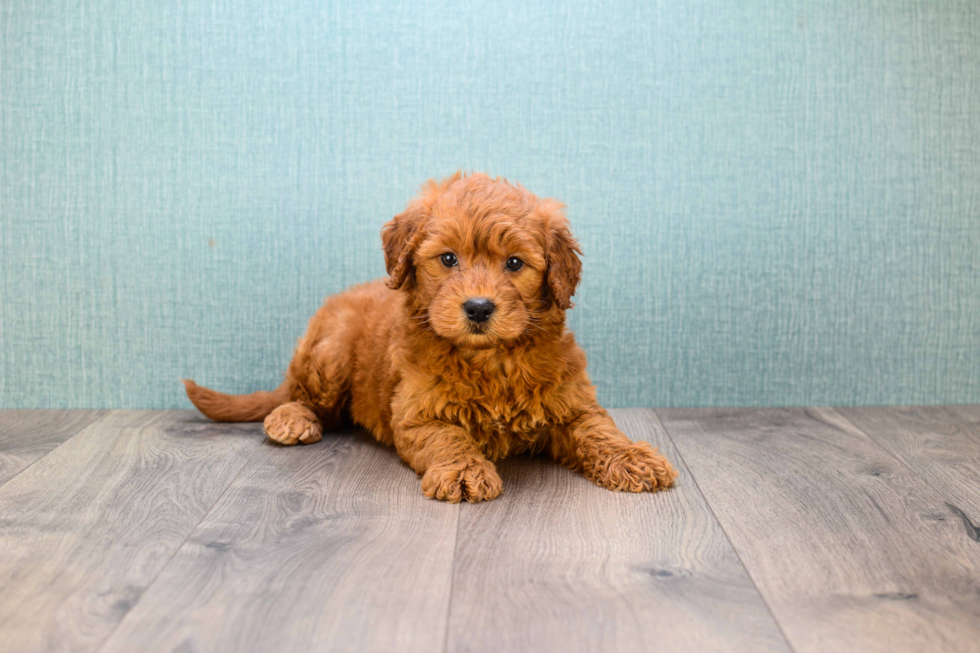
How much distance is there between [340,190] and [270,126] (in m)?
0.37

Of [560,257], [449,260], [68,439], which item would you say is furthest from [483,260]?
[68,439]

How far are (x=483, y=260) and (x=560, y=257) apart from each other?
243 mm

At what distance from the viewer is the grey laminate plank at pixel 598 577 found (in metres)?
1.52

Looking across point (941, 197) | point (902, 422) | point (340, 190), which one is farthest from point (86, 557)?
point (941, 197)

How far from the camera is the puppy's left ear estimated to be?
2.38 m

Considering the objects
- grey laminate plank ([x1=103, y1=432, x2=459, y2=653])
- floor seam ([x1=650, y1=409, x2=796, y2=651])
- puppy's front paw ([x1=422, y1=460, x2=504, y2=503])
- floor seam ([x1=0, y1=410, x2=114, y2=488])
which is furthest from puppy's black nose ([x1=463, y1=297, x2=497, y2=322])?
floor seam ([x1=0, y1=410, x2=114, y2=488])

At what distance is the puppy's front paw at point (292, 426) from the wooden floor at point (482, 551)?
0.14 ft

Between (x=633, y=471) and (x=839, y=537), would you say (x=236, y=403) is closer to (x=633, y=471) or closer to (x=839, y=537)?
(x=633, y=471)

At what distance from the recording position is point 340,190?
3.28 metres

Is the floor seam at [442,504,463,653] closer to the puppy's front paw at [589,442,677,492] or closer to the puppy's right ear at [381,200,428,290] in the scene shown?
the puppy's front paw at [589,442,677,492]

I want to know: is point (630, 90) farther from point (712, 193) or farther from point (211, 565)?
point (211, 565)

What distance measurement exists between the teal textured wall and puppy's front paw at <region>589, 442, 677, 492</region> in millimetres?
1020

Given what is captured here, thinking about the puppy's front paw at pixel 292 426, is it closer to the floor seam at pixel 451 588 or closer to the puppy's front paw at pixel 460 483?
the puppy's front paw at pixel 460 483

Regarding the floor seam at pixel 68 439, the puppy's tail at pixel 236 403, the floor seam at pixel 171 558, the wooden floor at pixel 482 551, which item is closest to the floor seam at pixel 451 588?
the wooden floor at pixel 482 551
